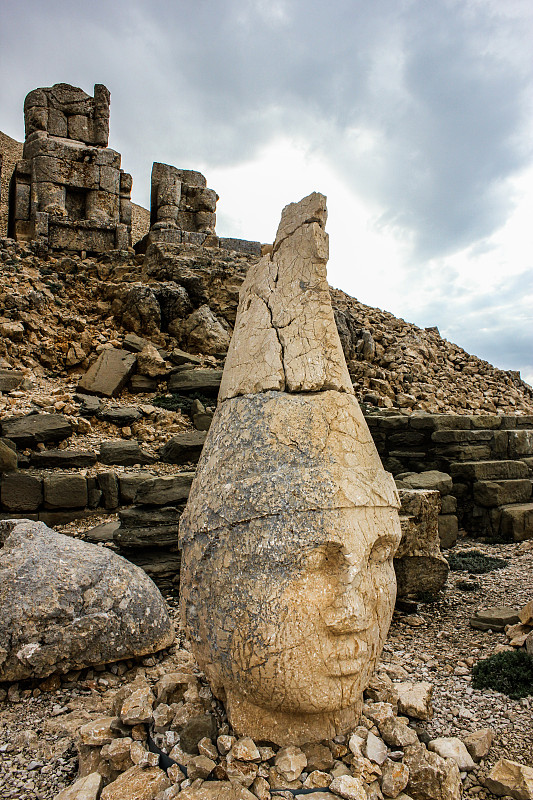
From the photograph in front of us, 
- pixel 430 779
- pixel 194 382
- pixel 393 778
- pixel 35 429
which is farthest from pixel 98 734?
pixel 194 382

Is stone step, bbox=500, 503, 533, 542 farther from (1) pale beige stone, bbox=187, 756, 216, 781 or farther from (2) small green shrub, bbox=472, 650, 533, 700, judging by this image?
(1) pale beige stone, bbox=187, 756, 216, 781

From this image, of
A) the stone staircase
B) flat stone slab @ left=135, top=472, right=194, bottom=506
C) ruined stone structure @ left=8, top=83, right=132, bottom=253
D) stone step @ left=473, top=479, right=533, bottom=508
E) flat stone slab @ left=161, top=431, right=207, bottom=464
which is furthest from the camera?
ruined stone structure @ left=8, top=83, right=132, bottom=253

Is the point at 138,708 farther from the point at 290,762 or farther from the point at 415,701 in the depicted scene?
the point at 415,701

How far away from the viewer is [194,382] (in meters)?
9.85

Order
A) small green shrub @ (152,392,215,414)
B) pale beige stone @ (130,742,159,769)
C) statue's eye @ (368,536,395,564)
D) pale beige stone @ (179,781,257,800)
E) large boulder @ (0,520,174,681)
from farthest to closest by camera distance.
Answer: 1. small green shrub @ (152,392,215,414)
2. large boulder @ (0,520,174,681)
3. statue's eye @ (368,536,395,564)
4. pale beige stone @ (130,742,159,769)
5. pale beige stone @ (179,781,257,800)

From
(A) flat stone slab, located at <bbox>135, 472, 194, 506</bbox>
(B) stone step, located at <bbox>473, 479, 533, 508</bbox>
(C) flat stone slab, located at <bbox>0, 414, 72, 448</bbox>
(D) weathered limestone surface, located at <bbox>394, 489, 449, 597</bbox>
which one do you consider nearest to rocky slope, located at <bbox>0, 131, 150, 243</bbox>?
(C) flat stone slab, located at <bbox>0, 414, 72, 448</bbox>

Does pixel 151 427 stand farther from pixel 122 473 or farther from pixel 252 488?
pixel 252 488

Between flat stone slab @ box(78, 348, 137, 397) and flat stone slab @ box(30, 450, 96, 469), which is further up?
flat stone slab @ box(78, 348, 137, 397)

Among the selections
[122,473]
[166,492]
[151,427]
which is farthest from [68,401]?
[166,492]

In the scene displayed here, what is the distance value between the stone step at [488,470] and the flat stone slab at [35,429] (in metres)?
6.17

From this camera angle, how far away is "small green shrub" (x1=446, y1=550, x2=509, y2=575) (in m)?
6.00

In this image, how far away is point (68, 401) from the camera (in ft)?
28.7

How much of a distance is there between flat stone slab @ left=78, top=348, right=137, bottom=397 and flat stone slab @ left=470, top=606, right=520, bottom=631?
711 centimetres

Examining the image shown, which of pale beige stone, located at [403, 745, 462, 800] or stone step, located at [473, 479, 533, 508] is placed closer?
pale beige stone, located at [403, 745, 462, 800]
